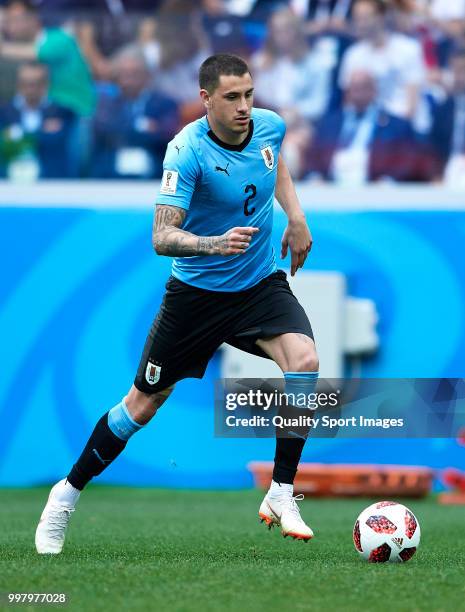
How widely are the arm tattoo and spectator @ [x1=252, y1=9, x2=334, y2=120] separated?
7.64m

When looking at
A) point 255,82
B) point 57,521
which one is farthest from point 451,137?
point 57,521

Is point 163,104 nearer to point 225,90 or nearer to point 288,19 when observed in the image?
point 288,19

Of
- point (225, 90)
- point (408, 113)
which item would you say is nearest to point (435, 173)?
point (408, 113)

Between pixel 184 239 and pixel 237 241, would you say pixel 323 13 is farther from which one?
pixel 237 241

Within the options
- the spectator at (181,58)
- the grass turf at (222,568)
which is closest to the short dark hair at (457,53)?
the spectator at (181,58)

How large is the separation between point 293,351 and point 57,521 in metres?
1.42

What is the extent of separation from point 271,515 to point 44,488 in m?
6.89

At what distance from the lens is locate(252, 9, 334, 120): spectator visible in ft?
42.0

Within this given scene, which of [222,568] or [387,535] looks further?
[387,535]

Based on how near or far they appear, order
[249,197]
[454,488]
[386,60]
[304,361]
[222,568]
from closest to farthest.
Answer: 1. [222,568]
2. [304,361]
3. [249,197]
4. [454,488]
5. [386,60]

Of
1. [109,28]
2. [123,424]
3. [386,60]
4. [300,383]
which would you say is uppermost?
[109,28]

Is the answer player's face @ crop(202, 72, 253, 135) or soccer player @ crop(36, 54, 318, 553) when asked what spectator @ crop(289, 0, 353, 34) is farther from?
player's face @ crop(202, 72, 253, 135)

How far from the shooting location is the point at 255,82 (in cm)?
1288

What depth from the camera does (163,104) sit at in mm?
12914
